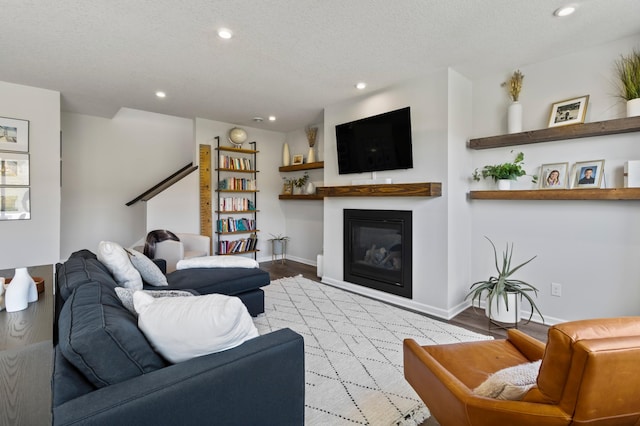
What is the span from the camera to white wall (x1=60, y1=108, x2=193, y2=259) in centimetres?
491

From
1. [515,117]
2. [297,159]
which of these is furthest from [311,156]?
[515,117]

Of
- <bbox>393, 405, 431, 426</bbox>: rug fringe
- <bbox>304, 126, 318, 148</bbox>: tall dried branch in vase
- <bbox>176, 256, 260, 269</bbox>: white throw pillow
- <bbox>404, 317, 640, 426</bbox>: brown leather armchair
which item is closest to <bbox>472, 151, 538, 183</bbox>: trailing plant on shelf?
<bbox>393, 405, 431, 426</bbox>: rug fringe

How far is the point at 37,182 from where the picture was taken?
3.57m

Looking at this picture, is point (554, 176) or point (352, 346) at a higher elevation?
point (554, 176)

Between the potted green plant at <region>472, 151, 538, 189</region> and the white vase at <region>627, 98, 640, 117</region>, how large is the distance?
78 cm

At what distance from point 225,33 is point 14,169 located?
9.88 ft

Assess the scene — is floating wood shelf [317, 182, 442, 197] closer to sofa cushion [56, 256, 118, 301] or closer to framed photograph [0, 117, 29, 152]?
sofa cushion [56, 256, 118, 301]

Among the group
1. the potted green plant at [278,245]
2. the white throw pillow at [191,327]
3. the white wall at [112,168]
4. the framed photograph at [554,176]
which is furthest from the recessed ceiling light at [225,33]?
the potted green plant at [278,245]

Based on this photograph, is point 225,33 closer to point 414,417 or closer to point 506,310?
point 414,417

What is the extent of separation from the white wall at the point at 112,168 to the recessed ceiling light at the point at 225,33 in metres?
3.53

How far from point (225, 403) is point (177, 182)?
4.32 metres

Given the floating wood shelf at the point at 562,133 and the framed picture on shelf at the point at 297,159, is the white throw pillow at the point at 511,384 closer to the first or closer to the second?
the floating wood shelf at the point at 562,133

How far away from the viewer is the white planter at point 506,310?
2732mm

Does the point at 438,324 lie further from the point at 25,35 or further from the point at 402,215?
the point at 25,35
